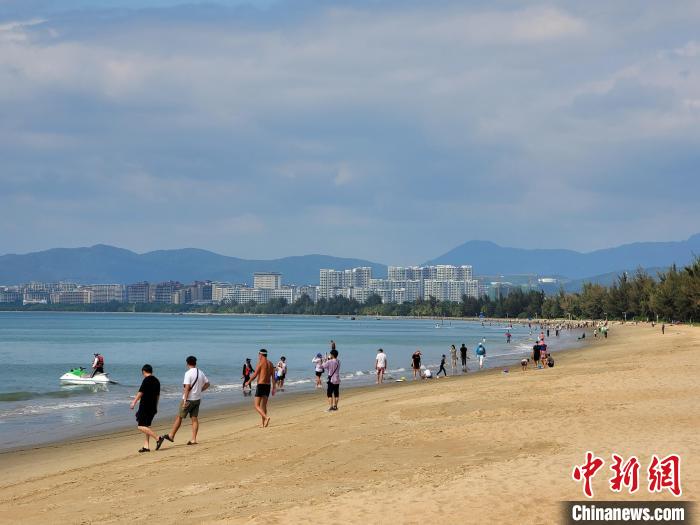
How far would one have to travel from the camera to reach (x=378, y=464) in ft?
45.5

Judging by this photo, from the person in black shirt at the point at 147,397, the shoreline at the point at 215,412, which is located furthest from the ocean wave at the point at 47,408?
the person in black shirt at the point at 147,397

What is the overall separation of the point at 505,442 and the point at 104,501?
7.11m

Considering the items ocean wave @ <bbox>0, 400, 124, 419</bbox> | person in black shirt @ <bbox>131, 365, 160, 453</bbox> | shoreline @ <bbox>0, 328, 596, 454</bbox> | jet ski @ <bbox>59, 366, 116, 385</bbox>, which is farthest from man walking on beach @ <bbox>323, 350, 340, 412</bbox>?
jet ski @ <bbox>59, 366, 116, 385</bbox>

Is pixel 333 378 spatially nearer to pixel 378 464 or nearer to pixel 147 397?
pixel 147 397

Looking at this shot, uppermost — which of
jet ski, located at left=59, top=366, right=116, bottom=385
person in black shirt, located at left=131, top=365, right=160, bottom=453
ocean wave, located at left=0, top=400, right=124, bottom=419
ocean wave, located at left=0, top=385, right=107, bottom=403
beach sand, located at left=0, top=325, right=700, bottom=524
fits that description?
person in black shirt, located at left=131, top=365, right=160, bottom=453

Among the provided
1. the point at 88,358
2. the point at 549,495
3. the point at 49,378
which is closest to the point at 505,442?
the point at 549,495

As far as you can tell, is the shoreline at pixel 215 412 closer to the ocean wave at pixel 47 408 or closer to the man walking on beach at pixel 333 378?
the man walking on beach at pixel 333 378

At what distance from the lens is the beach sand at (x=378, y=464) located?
10.6 metres

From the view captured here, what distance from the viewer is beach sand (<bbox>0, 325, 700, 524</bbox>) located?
1055 centimetres

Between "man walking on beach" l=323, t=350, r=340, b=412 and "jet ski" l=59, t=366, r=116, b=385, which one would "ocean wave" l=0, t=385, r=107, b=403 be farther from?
"man walking on beach" l=323, t=350, r=340, b=412

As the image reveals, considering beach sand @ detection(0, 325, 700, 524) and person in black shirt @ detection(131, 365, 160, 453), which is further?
person in black shirt @ detection(131, 365, 160, 453)

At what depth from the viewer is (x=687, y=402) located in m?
19.7

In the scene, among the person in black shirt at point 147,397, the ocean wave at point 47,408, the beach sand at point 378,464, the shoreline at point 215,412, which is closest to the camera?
the beach sand at point 378,464

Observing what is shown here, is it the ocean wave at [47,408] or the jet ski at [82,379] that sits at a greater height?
the jet ski at [82,379]
